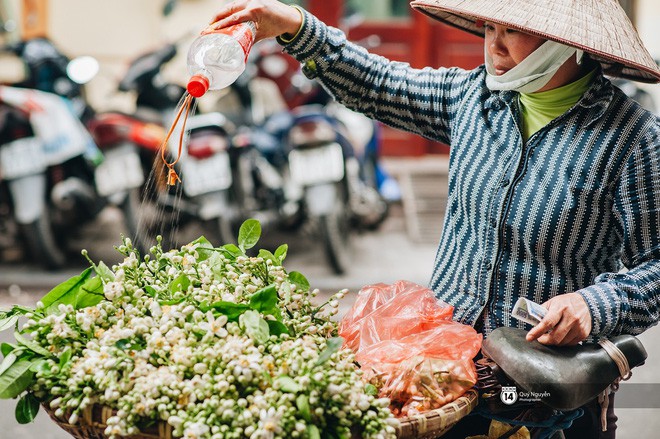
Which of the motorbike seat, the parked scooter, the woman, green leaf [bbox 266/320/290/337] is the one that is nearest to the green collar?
the woman

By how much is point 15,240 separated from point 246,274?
4882 mm

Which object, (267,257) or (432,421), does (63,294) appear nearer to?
(267,257)

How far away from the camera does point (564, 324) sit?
1.70m

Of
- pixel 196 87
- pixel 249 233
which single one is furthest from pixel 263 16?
pixel 249 233

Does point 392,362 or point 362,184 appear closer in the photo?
point 392,362

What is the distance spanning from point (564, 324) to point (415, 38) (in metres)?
6.44

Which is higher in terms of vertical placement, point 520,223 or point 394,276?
point 520,223

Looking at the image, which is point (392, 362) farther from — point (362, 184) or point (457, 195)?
point (362, 184)

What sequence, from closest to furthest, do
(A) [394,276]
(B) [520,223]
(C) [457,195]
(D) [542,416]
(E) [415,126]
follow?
(D) [542,416]
(B) [520,223]
(C) [457,195]
(E) [415,126]
(A) [394,276]

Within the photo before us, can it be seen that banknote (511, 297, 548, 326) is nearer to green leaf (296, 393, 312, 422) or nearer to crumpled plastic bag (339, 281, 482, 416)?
crumpled plastic bag (339, 281, 482, 416)

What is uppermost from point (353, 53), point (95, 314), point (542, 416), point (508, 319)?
point (353, 53)

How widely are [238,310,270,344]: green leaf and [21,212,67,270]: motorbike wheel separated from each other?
4.01m

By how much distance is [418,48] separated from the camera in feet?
25.8

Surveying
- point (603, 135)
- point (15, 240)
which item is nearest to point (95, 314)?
point (603, 135)
